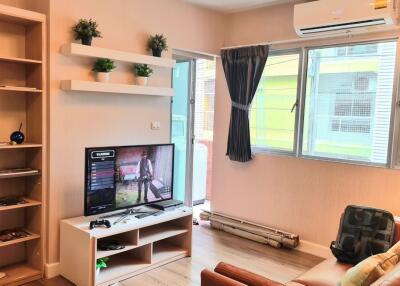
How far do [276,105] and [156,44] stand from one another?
4.91 ft

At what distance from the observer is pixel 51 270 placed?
3.08 metres

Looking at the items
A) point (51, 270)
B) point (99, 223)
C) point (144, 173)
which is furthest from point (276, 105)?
point (51, 270)

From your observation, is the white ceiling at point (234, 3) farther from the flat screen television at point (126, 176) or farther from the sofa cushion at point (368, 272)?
the sofa cushion at point (368, 272)

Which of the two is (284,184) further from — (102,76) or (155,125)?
(102,76)

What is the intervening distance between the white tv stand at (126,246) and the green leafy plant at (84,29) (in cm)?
156

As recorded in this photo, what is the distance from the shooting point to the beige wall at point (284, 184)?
3434mm

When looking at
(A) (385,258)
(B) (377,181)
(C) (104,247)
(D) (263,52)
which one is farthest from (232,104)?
(A) (385,258)

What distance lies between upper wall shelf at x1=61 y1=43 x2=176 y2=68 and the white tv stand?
1.41 meters

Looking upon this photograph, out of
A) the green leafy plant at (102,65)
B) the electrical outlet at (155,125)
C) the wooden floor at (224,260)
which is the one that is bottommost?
the wooden floor at (224,260)

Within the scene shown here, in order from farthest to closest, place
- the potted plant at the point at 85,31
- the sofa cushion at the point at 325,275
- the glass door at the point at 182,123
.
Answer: the glass door at the point at 182,123
the potted plant at the point at 85,31
the sofa cushion at the point at 325,275

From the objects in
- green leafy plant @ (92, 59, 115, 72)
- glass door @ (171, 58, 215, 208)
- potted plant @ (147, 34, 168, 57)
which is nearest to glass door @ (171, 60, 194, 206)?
glass door @ (171, 58, 215, 208)

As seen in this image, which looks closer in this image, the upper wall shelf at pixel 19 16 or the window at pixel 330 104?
the upper wall shelf at pixel 19 16

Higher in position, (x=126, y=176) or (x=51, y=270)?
(x=126, y=176)

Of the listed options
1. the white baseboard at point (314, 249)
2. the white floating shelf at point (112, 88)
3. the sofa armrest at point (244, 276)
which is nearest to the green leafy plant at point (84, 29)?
the white floating shelf at point (112, 88)
